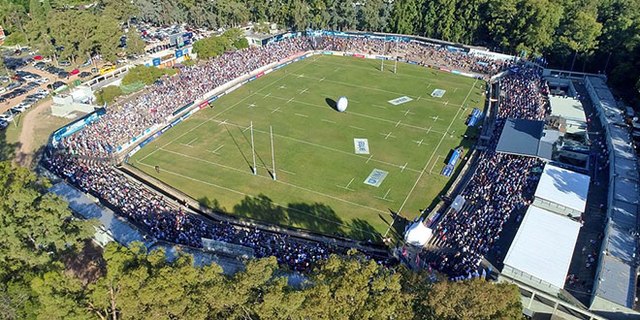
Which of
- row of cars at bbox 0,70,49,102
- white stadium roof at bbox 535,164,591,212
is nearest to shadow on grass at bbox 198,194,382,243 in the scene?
white stadium roof at bbox 535,164,591,212

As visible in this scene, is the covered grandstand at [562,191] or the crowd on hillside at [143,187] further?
the covered grandstand at [562,191]

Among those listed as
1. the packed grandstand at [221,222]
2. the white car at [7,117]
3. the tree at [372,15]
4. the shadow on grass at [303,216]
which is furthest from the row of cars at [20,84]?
the tree at [372,15]

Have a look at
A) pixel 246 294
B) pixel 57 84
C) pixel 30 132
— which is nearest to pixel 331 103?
pixel 30 132

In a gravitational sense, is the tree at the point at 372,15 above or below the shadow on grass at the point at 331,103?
above

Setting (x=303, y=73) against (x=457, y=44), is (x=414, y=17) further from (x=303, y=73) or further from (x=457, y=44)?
(x=303, y=73)

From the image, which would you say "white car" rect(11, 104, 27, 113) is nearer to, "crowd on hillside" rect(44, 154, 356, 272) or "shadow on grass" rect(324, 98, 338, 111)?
"crowd on hillside" rect(44, 154, 356, 272)

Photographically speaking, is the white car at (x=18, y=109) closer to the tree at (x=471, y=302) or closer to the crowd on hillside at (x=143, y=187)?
the crowd on hillside at (x=143, y=187)

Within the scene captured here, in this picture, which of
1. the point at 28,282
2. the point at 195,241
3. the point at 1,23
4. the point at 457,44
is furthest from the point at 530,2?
the point at 1,23
